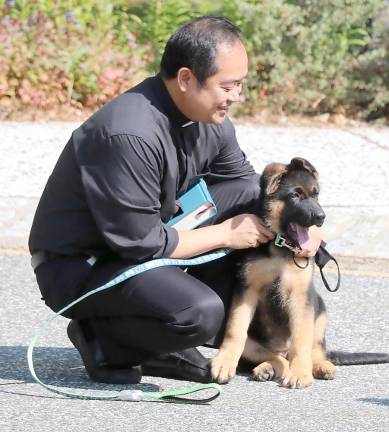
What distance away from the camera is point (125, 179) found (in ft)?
17.0

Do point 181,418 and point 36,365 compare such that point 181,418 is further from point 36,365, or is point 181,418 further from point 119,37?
point 119,37

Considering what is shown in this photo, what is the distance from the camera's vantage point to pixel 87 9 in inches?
502

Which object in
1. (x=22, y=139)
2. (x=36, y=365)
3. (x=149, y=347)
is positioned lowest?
(x=22, y=139)

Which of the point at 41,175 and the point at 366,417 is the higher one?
the point at 366,417

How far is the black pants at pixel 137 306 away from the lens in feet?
17.3

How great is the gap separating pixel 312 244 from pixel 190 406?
0.93 m

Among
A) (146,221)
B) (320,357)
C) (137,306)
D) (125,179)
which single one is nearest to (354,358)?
(320,357)

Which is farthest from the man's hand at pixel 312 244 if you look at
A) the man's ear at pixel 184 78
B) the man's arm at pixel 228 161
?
the man's ear at pixel 184 78

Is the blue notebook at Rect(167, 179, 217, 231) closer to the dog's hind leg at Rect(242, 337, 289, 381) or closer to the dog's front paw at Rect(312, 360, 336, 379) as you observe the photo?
the dog's hind leg at Rect(242, 337, 289, 381)

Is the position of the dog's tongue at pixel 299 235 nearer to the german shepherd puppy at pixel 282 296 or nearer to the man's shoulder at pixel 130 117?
the german shepherd puppy at pixel 282 296

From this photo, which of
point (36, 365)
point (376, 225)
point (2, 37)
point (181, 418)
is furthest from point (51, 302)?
point (2, 37)

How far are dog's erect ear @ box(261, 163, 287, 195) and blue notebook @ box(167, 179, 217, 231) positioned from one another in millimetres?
270

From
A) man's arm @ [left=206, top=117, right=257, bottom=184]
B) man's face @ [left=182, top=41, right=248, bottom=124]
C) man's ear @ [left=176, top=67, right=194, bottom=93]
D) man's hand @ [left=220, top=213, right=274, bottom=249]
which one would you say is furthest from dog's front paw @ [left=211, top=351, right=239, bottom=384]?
man's ear @ [left=176, top=67, right=194, bottom=93]

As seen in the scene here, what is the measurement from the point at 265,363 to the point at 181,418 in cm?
76
